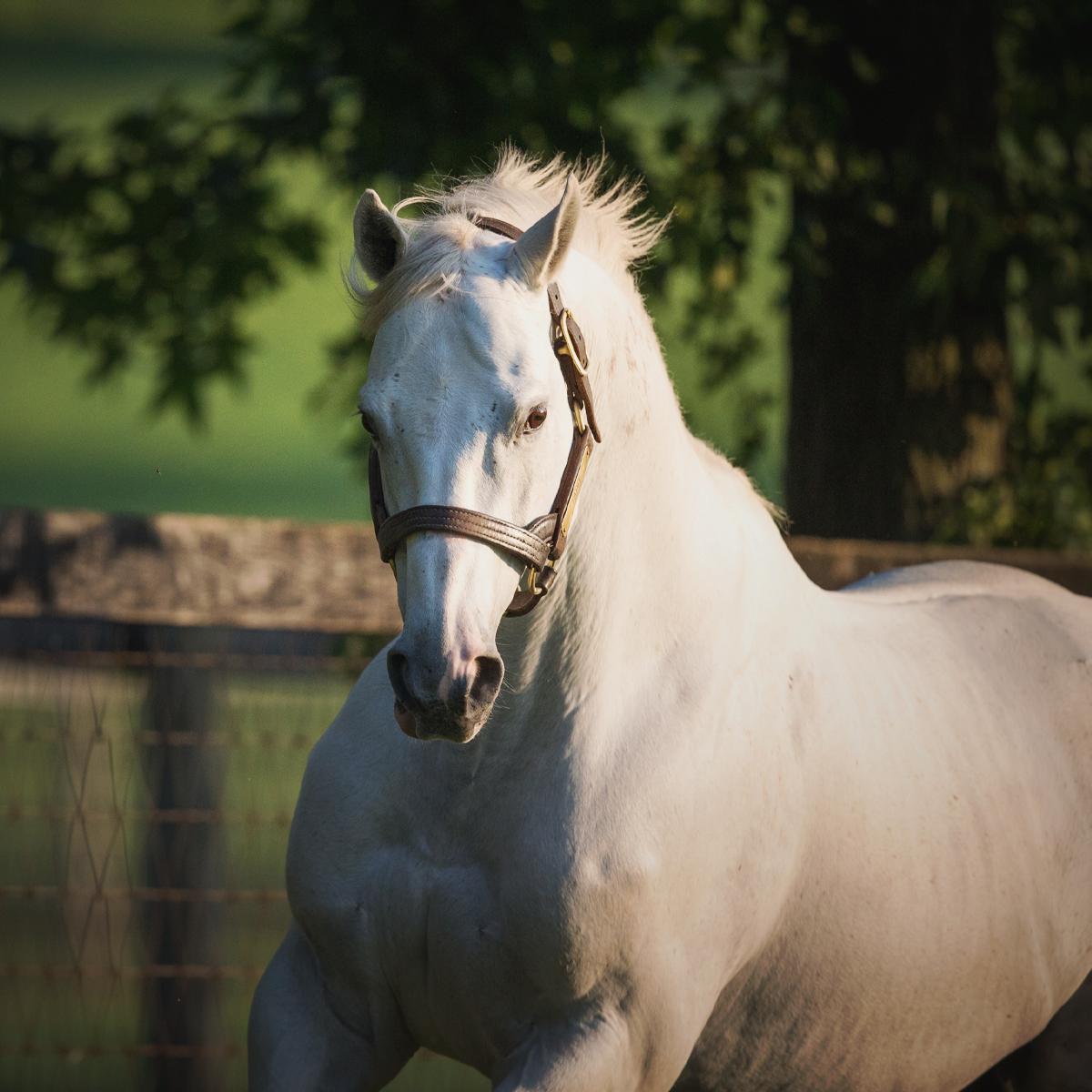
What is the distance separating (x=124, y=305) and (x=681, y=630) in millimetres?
4505

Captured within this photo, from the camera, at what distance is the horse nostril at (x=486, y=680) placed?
2.29 m

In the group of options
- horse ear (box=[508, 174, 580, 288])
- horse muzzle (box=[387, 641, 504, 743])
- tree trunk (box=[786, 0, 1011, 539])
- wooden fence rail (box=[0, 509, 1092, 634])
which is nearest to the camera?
horse muzzle (box=[387, 641, 504, 743])

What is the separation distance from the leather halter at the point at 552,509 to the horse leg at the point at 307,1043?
0.88 m

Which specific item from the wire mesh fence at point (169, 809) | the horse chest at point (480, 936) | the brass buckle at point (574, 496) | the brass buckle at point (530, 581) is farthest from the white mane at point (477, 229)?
the wire mesh fence at point (169, 809)

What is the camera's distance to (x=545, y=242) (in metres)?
2.52

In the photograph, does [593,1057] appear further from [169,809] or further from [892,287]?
[892,287]

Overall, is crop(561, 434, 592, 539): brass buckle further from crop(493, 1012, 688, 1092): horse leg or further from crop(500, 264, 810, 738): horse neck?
crop(493, 1012, 688, 1092): horse leg

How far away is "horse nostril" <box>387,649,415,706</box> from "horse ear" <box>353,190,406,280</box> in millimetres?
724

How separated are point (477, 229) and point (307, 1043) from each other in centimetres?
151

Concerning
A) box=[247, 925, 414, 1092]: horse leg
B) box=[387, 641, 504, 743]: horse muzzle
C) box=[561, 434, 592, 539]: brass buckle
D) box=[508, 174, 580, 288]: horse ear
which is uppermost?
box=[508, 174, 580, 288]: horse ear

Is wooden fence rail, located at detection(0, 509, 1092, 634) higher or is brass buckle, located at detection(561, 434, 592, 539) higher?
brass buckle, located at detection(561, 434, 592, 539)

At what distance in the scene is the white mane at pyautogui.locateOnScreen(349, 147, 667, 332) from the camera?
8.31 feet

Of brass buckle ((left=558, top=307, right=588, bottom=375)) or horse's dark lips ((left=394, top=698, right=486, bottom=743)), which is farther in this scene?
brass buckle ((left=558, top=307, right=588, bottom=375))

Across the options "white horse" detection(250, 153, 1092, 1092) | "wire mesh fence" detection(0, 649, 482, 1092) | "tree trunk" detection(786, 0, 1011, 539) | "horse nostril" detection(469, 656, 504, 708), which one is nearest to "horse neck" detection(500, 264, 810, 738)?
"white horse" detection(250, 153, 1092, 1092)
